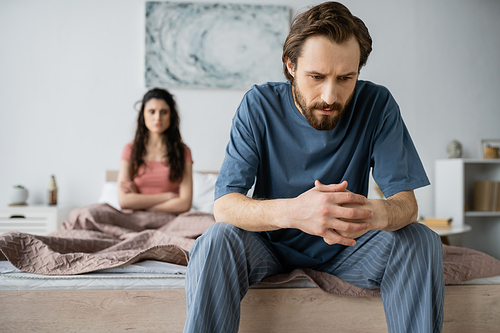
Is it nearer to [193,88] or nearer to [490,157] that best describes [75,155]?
[193,88]

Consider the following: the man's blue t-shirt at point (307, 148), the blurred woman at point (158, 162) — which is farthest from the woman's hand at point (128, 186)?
the man's blue t-shirt at point (307, 148)

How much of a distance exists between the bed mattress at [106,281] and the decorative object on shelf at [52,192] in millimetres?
1819

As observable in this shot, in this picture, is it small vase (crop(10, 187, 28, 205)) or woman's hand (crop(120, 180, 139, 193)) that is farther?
small vase (crop(10, 187, 28, 205))

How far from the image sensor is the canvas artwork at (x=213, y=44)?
3027 mm

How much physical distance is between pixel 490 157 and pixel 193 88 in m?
2.43

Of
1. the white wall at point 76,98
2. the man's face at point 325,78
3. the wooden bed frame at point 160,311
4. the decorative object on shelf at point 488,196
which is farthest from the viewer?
the decorative object on shelf at point 488,196

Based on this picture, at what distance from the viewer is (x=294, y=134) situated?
1.19 meters

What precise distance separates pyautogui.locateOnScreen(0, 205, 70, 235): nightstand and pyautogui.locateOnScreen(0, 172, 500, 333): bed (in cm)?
160

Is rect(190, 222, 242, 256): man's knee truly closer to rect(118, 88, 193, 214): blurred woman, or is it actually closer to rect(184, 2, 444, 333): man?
rect(184, 2, 444, 333): man

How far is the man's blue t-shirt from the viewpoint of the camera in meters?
1.15

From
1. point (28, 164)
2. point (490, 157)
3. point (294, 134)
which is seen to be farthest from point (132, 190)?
point (490, 157)

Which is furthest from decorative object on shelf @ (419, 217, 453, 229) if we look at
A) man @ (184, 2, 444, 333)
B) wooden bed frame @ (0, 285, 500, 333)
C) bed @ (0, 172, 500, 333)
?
man @ (184, 2, 444, 333)

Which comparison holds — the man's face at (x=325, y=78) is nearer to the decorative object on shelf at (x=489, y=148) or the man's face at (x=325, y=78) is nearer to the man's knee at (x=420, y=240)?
the man's knee at (x=420, y=240)

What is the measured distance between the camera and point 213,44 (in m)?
3.06
